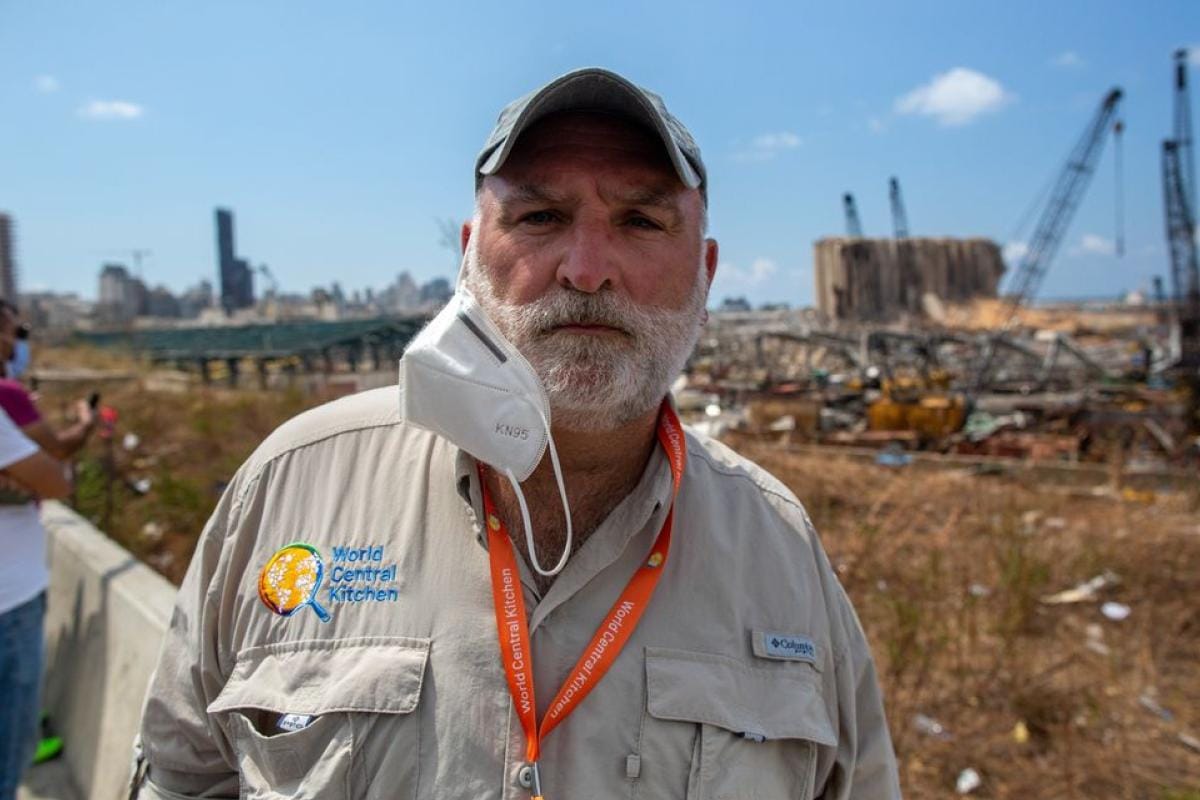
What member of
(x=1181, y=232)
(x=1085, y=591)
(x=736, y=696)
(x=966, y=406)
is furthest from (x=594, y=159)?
(x=1181, y=232)

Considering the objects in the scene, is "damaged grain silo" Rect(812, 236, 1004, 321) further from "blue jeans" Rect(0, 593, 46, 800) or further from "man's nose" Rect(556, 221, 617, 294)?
"man's nose" Rect(556, 221, 617, 294)

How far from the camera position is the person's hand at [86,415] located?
4.10m

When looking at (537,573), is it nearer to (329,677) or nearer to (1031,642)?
(329,677)

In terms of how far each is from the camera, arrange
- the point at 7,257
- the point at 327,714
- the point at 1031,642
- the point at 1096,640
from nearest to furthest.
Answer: the point at 327,714, the point at 1031,642, the point at 1096,640, the point at 7,257

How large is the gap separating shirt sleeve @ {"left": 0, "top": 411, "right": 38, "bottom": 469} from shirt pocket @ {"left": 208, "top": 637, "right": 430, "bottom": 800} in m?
2.30

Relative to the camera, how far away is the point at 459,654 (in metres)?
1.53

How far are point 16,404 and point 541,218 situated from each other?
3070 millimetres

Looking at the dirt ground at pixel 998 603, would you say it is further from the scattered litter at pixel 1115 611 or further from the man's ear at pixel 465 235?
the man's ear at pixel 465 235

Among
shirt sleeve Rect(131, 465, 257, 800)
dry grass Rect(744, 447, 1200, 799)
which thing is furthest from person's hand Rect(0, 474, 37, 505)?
dry grass Rect(744, 447, 1200, 799)

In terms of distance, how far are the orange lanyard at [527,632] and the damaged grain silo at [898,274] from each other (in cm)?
8490

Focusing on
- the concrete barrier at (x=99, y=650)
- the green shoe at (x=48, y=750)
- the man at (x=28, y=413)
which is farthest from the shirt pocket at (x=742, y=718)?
the green shoe at (x=48, y=750)

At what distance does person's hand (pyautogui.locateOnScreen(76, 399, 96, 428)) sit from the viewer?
13.4ft

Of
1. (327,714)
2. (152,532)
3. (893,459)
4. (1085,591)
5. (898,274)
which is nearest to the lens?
(327,714)

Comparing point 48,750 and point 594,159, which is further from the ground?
point 594,159
